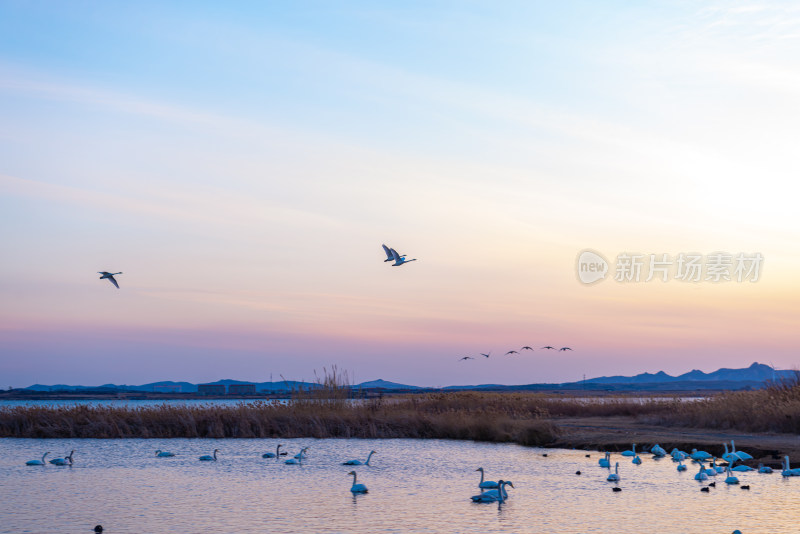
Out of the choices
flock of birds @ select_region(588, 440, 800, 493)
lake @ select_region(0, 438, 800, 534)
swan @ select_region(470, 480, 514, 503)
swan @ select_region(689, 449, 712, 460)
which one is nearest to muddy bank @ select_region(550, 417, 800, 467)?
flock of birds @ select_region(588, 440, 800, 493)

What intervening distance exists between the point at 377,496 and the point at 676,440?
48.6ft

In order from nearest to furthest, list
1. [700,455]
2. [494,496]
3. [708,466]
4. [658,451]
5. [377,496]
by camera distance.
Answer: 1. [494,496]
2. [377,496]
3. [708,466]
4. [700,455]
5. [658,451]

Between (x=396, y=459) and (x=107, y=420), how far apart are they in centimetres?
1569

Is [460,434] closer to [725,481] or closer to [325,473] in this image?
[325,473]

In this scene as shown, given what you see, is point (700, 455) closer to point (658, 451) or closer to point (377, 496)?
point (658, 451)

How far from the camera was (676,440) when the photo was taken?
102 feet

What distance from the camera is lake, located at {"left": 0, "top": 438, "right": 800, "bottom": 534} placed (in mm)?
17250

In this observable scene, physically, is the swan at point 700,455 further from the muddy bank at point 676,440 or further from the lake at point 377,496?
the muddy bank at point 676,440

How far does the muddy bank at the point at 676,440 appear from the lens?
2695cm

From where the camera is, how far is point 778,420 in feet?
107

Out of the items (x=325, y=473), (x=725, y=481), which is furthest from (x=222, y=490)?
(x=725, y=481)

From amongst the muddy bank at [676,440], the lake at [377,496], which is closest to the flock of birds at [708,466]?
the lake at [377,496]

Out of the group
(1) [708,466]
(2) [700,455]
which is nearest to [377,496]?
(1) [708,466]

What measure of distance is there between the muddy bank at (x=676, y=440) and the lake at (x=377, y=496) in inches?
Result: 79.6
